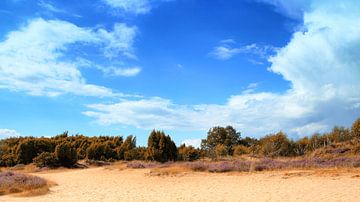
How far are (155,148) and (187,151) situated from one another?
517 cm

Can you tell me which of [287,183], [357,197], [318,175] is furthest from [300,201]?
[318,175]

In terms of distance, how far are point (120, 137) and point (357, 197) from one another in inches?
1756

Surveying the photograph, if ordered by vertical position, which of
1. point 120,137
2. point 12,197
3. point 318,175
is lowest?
point 12,197

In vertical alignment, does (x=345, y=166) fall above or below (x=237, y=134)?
below

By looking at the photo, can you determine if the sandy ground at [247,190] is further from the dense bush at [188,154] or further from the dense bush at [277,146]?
the dense bush at [188,154]

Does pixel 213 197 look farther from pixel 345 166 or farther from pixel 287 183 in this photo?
pixel 345 166

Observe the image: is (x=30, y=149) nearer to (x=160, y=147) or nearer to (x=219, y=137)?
(x=160, y=147)

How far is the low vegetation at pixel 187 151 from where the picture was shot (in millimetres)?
27906

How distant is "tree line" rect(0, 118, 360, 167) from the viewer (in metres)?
35.7

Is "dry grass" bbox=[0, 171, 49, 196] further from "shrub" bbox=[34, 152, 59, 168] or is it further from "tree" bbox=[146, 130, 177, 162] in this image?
"tree" bbox=[146, 130, 177, 162]

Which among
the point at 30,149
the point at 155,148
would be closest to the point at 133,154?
the point at 155,148

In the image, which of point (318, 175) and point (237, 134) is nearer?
point (318, 175)

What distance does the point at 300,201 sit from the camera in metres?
11.9

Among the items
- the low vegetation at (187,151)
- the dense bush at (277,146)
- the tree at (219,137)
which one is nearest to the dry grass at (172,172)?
the low vegetation at (187,151)
